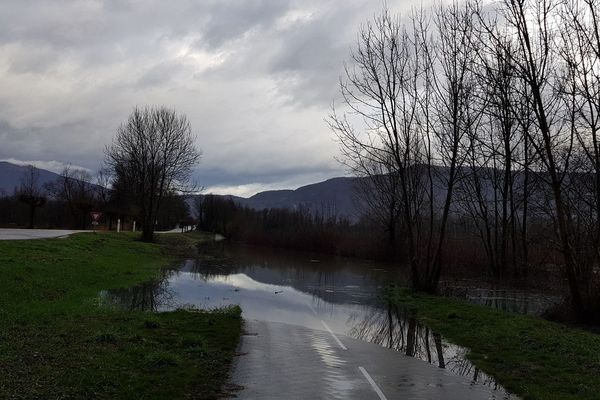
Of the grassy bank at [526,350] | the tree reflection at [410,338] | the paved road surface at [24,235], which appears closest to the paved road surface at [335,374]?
the tree reflection at [410,338]

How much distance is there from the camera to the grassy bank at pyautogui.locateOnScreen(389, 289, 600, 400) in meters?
9.40

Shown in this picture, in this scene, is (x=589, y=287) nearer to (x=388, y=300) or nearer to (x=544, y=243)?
(x=544, y=243)

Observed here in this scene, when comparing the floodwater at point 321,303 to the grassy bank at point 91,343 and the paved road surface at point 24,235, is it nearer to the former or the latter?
the grassy bank at point 91,343

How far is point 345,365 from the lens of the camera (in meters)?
10.6

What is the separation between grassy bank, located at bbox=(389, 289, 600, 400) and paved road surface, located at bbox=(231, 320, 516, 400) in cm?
109

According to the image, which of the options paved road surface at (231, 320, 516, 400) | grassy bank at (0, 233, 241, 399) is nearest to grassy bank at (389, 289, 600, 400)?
paved road surface at (231, 320, 516, 400)

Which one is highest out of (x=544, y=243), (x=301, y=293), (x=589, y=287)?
(x=544, y=243)

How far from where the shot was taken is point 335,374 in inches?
383

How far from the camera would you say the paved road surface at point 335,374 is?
842 cm

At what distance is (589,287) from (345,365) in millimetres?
11193

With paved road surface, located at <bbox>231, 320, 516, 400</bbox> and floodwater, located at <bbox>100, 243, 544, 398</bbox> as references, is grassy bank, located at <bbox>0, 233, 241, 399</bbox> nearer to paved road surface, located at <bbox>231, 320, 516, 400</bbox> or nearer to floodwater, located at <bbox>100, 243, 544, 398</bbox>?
paved road surface, located at <bbox>231, 320, 516, 400</bbox>

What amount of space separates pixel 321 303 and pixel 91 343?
13.2 metres

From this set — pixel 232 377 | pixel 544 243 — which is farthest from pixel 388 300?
pixel 232 377

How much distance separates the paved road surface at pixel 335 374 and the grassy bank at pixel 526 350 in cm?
109
